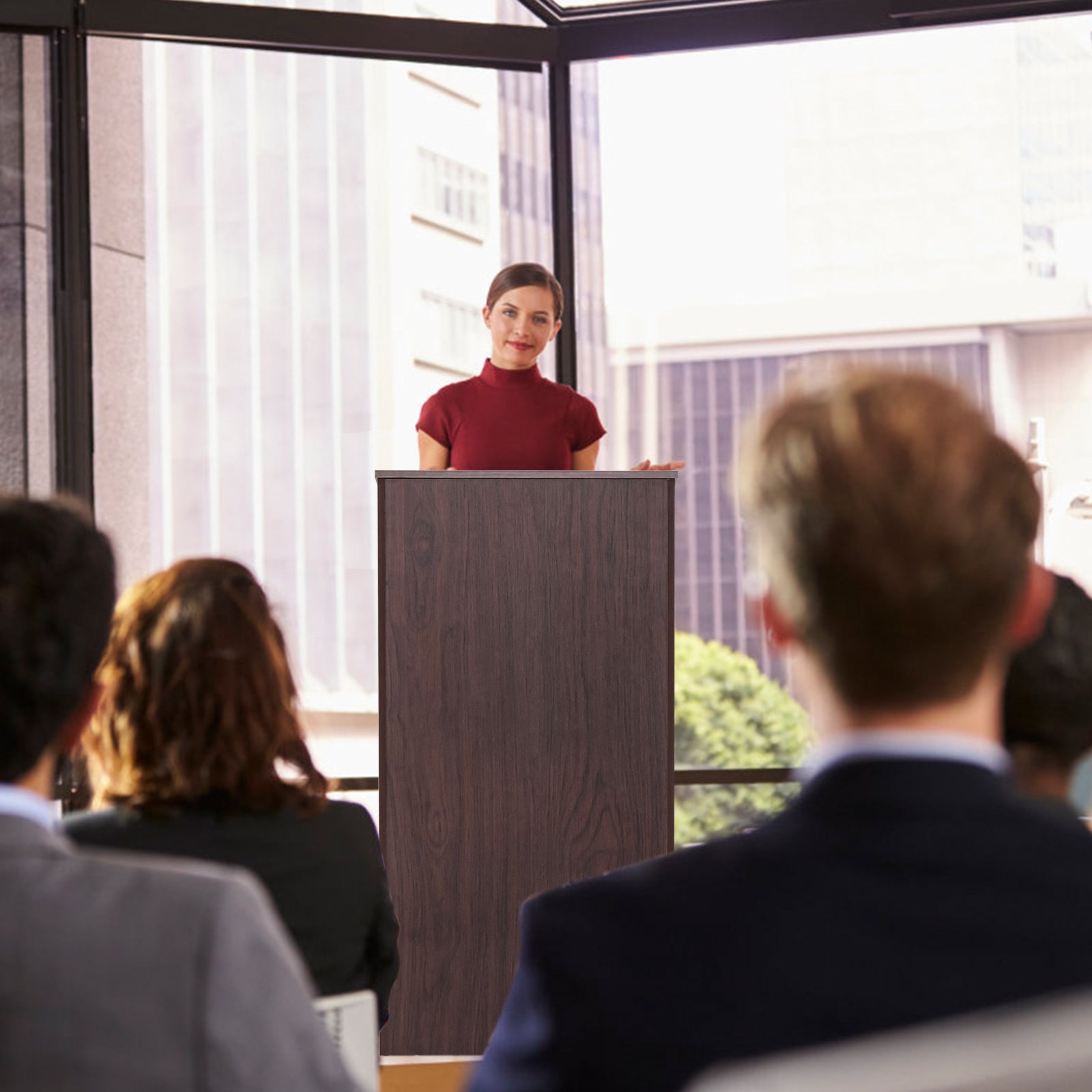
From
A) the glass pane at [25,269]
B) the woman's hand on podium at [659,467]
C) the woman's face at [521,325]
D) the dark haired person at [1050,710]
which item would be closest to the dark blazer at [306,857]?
the dark haired person at [1050,710]

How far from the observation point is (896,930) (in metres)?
0.78

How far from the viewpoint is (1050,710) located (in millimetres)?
1362

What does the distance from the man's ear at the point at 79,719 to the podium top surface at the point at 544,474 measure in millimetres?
1893

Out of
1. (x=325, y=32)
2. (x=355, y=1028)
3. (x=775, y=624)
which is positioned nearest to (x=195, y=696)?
(x=355, y=1028)

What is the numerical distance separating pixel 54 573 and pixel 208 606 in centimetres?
Answer: 54

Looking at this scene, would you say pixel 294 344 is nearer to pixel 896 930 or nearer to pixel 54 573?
pixel 54 573

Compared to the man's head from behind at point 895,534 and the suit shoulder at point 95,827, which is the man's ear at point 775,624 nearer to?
the man's head from behind at point 895,534

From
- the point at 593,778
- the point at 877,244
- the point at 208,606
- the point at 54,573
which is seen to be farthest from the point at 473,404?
the point at 54,573

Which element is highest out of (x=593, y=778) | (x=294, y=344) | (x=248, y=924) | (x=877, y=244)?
(x=877, y=244)

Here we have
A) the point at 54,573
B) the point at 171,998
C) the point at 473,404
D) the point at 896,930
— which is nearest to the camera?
the point at 896,930

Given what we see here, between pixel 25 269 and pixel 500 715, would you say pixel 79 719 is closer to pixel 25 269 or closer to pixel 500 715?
pixel 500 715

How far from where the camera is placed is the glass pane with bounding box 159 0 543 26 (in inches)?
174

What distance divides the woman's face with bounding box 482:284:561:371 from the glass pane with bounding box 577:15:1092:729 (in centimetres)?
99

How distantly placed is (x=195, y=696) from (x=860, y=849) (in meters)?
0.99
